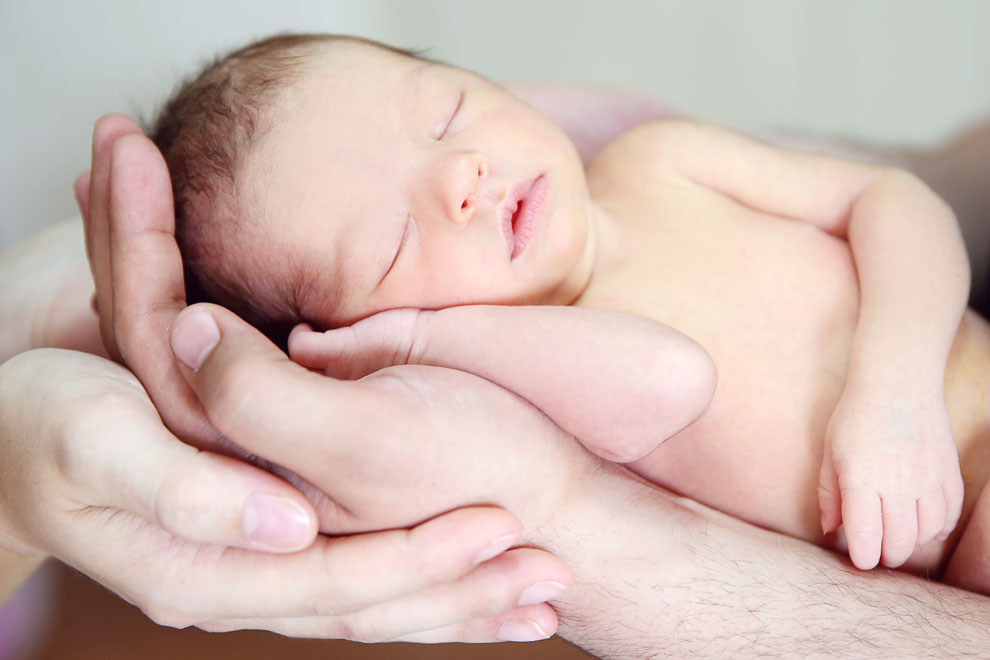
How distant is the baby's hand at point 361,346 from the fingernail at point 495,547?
0.93ft

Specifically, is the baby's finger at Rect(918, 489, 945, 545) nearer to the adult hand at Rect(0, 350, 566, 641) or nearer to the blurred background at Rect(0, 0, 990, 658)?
the adult hand at Rect(0, 350, 566, 641)

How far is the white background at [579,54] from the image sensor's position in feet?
6.69

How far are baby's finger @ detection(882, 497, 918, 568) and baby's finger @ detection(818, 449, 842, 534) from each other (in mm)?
57

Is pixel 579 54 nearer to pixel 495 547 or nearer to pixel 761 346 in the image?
pixel 761 346

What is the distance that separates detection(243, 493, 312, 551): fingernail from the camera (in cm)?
72

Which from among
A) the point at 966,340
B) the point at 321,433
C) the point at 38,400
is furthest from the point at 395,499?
the point at 966,340

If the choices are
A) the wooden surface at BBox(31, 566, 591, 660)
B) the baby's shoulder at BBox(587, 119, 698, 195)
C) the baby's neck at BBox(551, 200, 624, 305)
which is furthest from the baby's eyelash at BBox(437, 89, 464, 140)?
the wooden surface at BBox(31, 566, 591, 660)

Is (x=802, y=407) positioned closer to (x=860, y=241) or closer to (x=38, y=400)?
(x=860, y=241)

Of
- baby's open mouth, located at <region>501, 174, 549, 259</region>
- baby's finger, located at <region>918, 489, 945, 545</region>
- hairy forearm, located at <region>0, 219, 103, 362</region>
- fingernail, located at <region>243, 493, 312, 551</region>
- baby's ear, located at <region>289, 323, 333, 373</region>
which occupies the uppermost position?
baby's open mouth, located at <region>501, 174, 549, 259</region>

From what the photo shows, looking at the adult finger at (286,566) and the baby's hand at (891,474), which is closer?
the adult finger at (286,566)

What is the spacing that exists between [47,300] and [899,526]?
143cm

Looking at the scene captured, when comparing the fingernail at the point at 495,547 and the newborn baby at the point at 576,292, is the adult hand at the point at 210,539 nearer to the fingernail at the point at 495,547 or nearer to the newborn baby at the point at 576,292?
the fingernail at the point at 495,547

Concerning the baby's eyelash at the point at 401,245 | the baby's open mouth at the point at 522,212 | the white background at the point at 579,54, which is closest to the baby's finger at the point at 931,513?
the baby's open mouth at the point at 522,212

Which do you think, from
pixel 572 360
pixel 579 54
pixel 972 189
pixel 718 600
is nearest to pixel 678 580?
pixel 718 600
